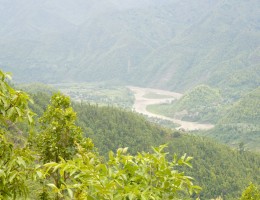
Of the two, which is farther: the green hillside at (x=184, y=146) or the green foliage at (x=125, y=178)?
the green hillside at (x=184, y=146)

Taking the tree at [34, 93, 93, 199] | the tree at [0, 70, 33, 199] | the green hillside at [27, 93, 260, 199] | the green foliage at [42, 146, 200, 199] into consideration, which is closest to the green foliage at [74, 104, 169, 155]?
the green hillside at [27, 93, 260, 199]

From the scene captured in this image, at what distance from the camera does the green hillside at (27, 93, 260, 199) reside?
4530 inches

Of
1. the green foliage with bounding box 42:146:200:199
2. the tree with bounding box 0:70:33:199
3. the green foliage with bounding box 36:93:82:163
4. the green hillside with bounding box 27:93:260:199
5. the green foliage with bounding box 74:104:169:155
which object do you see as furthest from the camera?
the green foliage with bounding box 74:104:169:155

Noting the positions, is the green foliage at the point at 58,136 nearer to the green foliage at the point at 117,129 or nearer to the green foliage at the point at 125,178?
the green foliage at the point at 125,178

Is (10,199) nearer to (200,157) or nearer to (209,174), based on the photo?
(209,174)

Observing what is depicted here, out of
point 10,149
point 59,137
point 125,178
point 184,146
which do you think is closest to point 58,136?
point 59,137

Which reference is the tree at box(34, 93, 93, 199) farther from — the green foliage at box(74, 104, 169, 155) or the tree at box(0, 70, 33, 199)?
the green foliage at box(74, 104, 169, 155)

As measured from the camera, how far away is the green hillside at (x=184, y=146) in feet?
377

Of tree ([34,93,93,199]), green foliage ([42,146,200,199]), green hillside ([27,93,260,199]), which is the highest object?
green foliage ([42,146,200,199])

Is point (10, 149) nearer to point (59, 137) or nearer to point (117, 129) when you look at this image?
point (59, 137)

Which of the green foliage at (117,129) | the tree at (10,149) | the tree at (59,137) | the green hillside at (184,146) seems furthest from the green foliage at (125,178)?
the green foliage at (117,129)

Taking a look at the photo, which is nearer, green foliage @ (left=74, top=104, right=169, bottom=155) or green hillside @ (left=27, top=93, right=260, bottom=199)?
green hillside @ (left=27, top=93, right=260, bottom=199)

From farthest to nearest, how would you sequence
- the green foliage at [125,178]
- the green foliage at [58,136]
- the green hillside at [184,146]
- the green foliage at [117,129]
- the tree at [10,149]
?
the green foliage at [117,129]
the green hillside at [184,146]
the green foliage at [58,136]
the tree at [10,149]
the green foliage at [125,178]

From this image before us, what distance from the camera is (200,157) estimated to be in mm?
130750
